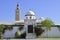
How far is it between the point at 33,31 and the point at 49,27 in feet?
11.3

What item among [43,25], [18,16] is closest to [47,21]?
[43,25]

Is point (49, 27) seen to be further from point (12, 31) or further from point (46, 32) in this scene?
point (12, 31)

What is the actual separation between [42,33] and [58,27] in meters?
3.40

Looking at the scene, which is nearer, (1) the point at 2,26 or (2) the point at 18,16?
(1) the point at 2,26

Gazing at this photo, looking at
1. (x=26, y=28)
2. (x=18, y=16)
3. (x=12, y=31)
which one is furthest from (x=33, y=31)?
(x=18, y=16)

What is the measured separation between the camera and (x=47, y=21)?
41469 mm

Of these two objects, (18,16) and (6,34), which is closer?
(6,34)

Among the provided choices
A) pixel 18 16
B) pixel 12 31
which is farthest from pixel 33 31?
pixel 18 16

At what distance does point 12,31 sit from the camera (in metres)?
41.2

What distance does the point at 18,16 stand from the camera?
2462 inches

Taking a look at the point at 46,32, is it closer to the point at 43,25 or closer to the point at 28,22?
the point at 43,25

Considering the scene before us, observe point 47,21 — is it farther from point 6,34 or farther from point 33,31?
point 6,34

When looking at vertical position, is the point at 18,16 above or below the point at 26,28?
above

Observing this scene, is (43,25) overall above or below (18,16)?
below
